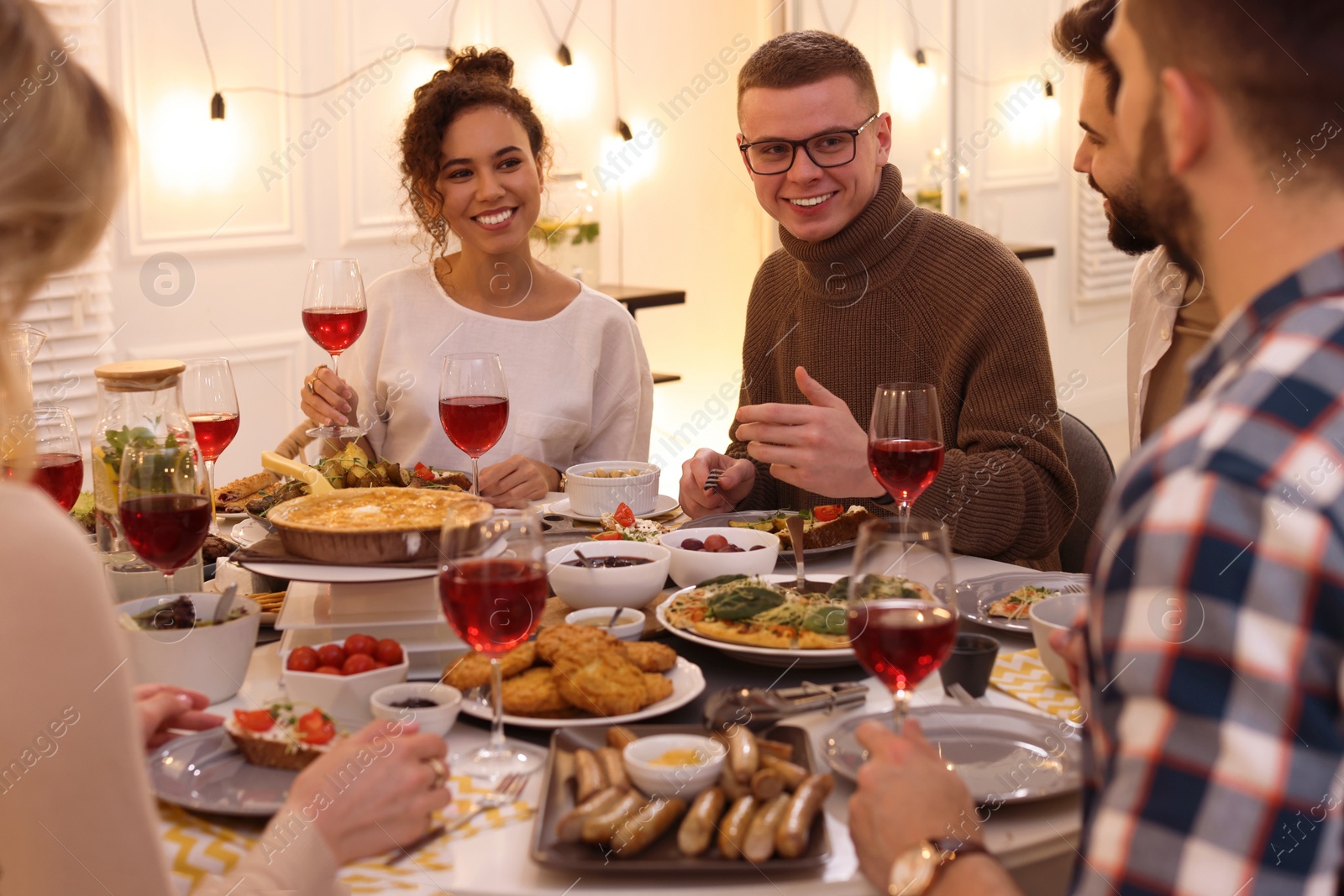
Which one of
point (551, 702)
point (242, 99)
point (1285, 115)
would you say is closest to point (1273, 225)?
point (1285, 115)

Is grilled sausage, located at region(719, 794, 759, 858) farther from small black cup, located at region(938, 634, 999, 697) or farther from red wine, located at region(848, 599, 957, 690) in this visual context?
small black cup, located at region(938, 634, 999, 697)

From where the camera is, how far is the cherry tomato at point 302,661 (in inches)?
53.6

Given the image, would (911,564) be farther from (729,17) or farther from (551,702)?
(729,17)

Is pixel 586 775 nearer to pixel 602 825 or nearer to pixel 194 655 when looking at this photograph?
pixel 602 825

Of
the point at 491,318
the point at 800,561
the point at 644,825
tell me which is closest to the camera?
the point at 644,825

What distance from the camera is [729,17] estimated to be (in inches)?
236

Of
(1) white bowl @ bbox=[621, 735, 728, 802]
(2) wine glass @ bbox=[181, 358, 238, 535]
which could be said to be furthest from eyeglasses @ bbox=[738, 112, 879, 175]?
(1) white bowl @ bbox=[621, 735, 728, 802]

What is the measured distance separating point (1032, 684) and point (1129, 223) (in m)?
1.12

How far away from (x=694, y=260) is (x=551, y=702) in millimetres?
4843

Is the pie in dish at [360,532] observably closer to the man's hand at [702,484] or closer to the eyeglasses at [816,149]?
the man's hand at [702,484]

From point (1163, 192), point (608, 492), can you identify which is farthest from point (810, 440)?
point (1163, 192)

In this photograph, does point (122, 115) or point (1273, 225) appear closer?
point (1273, 225)

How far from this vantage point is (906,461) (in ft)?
5.57

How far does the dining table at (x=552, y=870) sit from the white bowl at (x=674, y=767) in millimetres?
95
